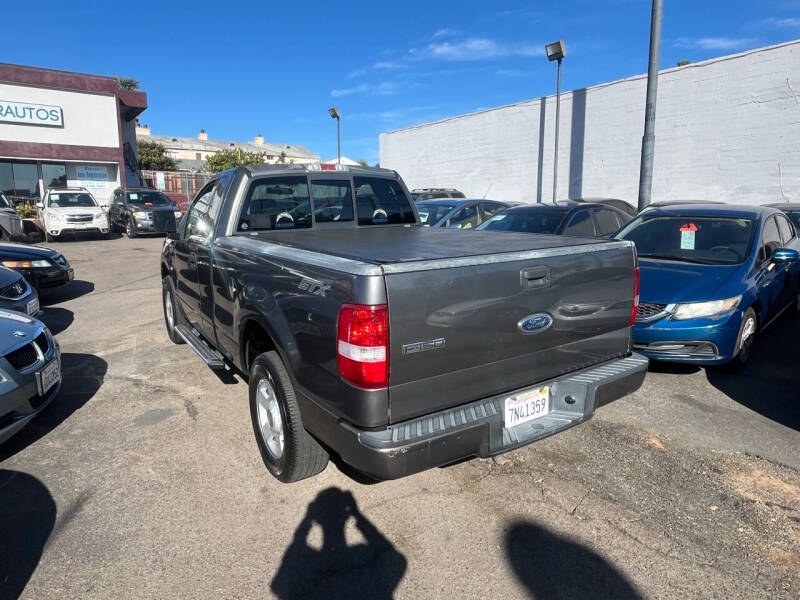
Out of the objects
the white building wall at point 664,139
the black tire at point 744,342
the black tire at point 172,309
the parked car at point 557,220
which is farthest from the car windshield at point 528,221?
the white building wall at point 664,139

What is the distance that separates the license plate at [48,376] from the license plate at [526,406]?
11.0ft

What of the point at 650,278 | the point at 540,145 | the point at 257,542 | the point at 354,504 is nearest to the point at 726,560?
the point at 354,504

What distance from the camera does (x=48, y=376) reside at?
12.9ft

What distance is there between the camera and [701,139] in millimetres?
15039

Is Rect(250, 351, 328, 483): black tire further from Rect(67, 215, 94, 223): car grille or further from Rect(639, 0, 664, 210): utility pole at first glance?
Rect(67, 215, 94, 223): car grille

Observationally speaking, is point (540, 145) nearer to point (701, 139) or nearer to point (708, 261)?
point (701, 139)

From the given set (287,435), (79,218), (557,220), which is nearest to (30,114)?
(79,218)

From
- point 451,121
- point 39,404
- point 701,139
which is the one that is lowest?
point 39,404

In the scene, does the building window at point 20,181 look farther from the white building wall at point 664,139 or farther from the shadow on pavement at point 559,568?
the shadow on pavement at point 559,568

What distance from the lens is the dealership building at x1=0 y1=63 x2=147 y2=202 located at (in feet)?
71.9

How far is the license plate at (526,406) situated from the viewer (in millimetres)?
2801

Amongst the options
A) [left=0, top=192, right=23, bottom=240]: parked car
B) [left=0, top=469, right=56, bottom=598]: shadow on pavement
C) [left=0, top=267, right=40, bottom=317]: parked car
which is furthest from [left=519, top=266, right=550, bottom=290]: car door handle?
[left=0, top=192, right=23, bottom=240]: parked car

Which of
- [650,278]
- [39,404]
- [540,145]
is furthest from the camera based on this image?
[540,145]

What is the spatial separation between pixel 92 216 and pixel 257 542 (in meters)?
18.3
